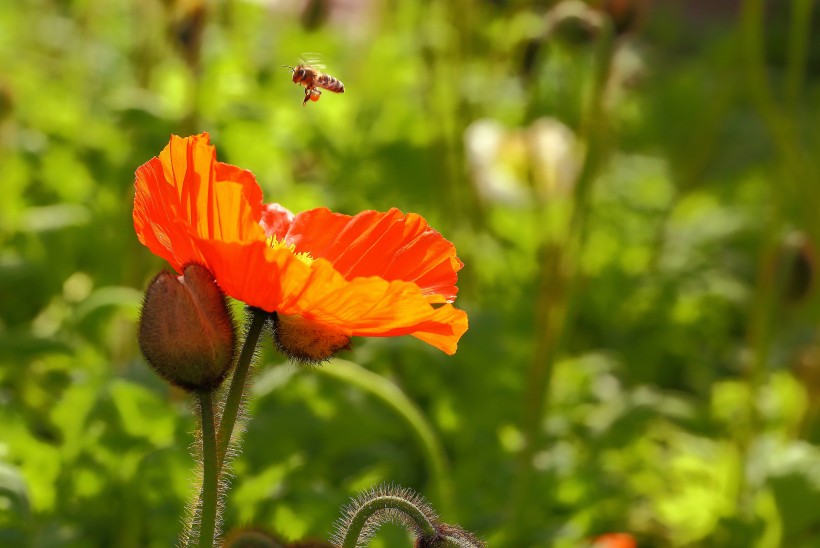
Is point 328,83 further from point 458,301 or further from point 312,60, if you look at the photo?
point 458,301

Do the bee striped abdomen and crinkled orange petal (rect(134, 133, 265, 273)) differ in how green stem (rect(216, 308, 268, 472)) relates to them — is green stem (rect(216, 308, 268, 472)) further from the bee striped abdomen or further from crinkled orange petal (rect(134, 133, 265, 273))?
the bee striped abdomen

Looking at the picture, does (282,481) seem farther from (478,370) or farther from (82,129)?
(82,129)

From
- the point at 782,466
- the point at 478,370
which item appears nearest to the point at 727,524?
the point at 782,466

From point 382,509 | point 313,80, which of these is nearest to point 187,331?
point 382,509

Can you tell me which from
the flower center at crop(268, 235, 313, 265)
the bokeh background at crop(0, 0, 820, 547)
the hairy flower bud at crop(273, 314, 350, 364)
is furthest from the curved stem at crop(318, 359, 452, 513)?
the hairy flower bud at crop(273, 314, 350, 364)

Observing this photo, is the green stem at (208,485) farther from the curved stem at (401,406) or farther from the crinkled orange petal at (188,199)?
the curved stem at (401,406)

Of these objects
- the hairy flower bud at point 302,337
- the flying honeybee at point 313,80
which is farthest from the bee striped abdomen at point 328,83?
the hairy flower bud at point 302,337
